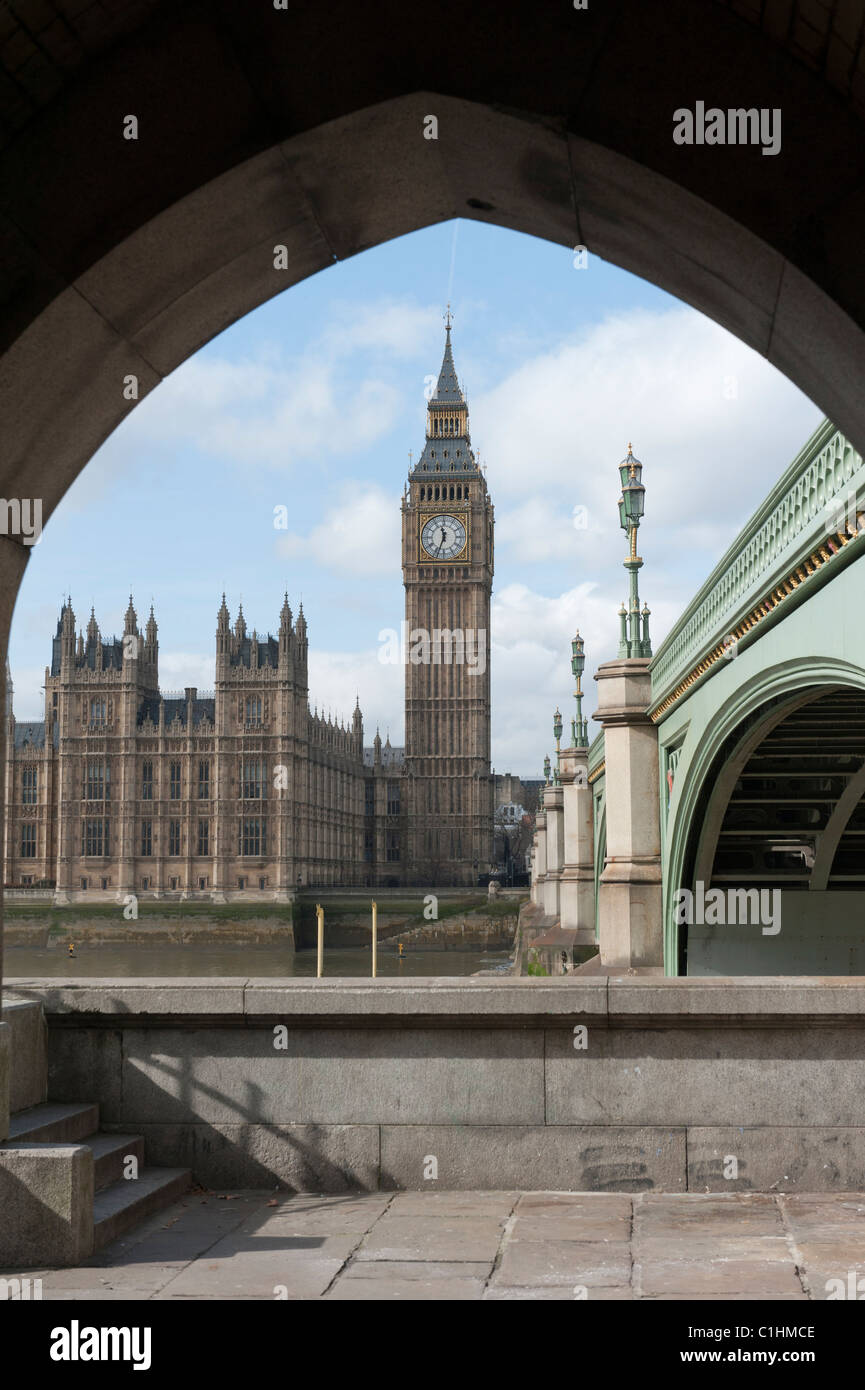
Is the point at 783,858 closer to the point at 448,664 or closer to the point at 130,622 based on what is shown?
the point at 130,622

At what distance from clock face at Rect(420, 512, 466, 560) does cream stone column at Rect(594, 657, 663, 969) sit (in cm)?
10068

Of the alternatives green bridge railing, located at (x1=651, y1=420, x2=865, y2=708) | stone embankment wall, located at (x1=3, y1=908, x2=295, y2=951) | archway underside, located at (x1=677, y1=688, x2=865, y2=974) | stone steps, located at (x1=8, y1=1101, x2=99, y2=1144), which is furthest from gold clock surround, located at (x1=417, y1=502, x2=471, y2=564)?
stone steps, located at (x1=8, y1=1101, x2=99, y2=1144)

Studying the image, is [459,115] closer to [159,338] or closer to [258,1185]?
[159,338]

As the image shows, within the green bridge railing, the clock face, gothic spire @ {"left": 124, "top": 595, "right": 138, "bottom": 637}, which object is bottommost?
the green bridge railing

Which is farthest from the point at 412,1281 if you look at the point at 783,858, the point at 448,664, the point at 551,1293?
the point at 448,664

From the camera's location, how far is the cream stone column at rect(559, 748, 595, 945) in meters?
41.1

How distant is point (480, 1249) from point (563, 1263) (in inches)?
14.7

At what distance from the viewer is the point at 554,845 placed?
179ft

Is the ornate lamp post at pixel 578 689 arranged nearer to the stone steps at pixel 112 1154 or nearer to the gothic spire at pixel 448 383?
the stone steps at pixel 112 1154

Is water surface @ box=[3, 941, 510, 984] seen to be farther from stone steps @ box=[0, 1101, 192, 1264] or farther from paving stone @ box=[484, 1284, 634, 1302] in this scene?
paving stone @ box=[484, 1284, 634, 1302]

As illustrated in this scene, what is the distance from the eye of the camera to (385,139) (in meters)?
4.04

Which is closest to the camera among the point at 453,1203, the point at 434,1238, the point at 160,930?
the point at 434,1238

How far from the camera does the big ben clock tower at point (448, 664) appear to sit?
11900 cm

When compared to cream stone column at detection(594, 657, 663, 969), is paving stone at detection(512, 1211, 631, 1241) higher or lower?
lower
